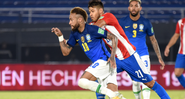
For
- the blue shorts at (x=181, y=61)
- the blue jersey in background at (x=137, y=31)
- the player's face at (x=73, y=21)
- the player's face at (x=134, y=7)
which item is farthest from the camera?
the blue shorts at (x=181, y=61)

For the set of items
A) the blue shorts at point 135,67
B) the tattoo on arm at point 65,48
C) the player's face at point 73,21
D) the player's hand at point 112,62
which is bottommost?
the blue shorts at point 135,67

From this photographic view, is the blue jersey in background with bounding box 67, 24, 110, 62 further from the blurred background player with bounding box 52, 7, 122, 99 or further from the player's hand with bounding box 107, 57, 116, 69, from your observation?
the player's hand with bounding box 107, 57, 116, 69

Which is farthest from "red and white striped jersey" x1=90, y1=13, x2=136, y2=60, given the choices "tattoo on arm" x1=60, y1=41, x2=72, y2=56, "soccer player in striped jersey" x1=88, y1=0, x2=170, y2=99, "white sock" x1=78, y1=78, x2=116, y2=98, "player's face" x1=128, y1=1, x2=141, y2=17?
"player's face" x1=128, y1=1, x2=141, y2=17

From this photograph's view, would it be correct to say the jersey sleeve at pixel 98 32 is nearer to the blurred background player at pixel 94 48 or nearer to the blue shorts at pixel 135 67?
the blurred background player at pixel 94 48

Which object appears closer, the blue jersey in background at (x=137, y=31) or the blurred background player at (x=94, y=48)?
the blurred background player at (x=94, y=48)

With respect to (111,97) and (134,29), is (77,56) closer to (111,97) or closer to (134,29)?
(134,29)

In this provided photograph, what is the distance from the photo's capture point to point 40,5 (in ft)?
52.7

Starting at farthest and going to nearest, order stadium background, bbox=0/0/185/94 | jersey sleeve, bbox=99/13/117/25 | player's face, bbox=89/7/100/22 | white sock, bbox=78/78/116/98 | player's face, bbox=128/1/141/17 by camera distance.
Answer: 1. stadium background, bbox=0/0/185/94
2. player's face, bbox=128/1/141/17
3. player's face, bbox=89/7/100/22
4. jersey sleeve, bbox=99/13/117/25
5. white sock, bbox=78/78/116/98

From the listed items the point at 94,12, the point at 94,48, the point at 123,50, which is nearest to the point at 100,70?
the point at 94,48

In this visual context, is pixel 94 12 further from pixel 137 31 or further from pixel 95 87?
pixel 137 31

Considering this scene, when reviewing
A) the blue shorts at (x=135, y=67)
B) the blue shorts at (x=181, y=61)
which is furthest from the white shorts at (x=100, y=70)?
the blue shorts at (x=181, y=61)

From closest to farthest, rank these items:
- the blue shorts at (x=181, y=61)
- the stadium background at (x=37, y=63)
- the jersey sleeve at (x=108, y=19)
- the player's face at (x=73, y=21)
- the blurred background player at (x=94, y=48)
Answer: the blurred background player at (x=94, y=48) < the player's face at (x=73, y=21) < the jersey sleeve at (x=108, y=19) < the blue shorts at (x=181, y=61) < the stadium background at (x=37, y=63)

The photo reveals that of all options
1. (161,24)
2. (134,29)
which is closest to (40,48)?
(161,24)

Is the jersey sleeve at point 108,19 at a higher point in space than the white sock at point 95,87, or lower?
higher
